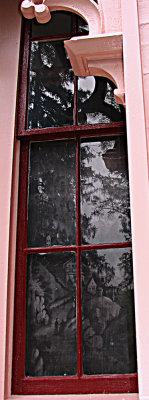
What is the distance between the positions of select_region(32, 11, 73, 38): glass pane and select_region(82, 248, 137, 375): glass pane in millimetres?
1289

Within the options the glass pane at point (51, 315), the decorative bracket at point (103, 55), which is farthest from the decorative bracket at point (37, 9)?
the glass pane at point (51, 315)

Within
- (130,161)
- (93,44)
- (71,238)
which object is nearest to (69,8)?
(93,44)

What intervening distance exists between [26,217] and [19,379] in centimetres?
73

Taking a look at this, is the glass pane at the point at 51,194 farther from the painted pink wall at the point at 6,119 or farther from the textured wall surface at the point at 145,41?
the textured wall surface at the point at 145,41

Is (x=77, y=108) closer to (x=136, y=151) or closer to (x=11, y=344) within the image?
(x=136, y=151)

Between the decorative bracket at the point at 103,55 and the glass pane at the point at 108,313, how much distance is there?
737 millimetres

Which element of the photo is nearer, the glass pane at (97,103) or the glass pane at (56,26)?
the glass pane at (97,103)

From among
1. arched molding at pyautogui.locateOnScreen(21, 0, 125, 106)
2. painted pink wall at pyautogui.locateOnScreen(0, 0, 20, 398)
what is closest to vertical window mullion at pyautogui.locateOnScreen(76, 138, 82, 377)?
painted pink wall at pyautogui.locateOnScreen(0, 0, 20, 398)

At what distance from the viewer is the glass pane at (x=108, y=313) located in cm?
183

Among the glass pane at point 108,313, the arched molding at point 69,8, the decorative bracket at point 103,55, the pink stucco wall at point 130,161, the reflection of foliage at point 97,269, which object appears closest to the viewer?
the pink stucco wall at point 130,161

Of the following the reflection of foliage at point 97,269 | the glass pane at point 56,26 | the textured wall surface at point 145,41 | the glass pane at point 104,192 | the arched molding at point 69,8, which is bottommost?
the reflection of foliage at point 97,269

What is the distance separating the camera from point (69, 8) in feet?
5.86

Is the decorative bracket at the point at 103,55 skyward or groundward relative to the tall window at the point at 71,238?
skyward

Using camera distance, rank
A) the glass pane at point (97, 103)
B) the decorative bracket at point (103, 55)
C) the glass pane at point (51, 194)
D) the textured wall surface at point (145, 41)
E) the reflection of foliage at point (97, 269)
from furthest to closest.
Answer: the glass pane at point (97, 103) → the glass pane at point (51, 194) → the reflection of foliage at point (97, 269) → the decorative bracket at point (103, 55) → the textured wall surface at point (145, 41)
